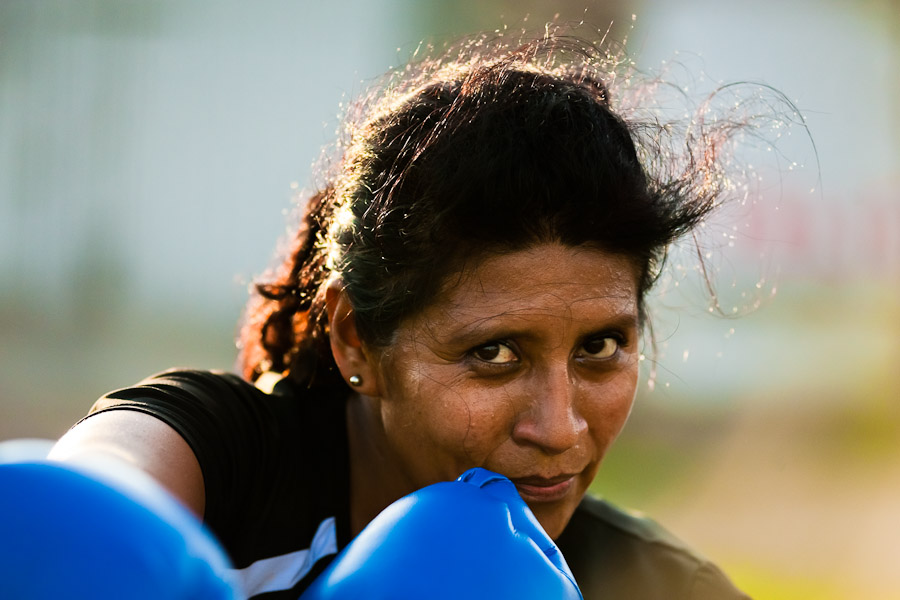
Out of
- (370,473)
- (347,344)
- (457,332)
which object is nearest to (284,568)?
(370,473)

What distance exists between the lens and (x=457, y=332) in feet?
4.88

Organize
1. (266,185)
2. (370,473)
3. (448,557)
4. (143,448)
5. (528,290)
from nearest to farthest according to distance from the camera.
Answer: (448,557), (143,448), (528,290), (370,473), (266,185)

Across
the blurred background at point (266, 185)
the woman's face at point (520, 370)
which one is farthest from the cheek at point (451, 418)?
the blurred background at point (266, 185)

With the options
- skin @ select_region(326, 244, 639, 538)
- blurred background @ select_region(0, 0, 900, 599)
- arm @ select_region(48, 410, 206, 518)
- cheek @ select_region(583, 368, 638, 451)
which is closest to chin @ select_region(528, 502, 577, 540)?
skin @ select_region(326, 244, 639, 538)

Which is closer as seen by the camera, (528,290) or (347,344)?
(528,290)

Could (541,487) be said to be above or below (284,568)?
above

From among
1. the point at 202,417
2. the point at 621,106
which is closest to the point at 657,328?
the point at 621,106

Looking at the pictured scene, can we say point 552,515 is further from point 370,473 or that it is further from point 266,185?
point 266,185

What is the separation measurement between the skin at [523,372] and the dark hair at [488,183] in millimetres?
40

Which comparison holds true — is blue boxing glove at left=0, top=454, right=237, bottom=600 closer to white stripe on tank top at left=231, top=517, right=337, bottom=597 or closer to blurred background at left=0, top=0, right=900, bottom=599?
white stripe on tank top at left=231, top=517, right=337, bottom=597

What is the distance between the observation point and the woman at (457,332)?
4.84 feet

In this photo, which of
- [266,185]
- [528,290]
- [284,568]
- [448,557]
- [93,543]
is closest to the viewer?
[93,543]

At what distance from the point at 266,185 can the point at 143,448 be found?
7061 millimetres

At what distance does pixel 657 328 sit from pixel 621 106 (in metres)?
0.60
